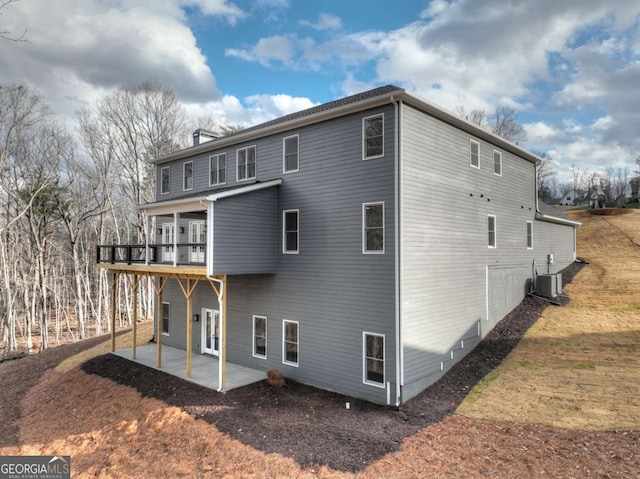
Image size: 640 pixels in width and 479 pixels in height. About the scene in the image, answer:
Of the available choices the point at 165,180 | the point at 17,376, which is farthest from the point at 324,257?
the point at 17,376

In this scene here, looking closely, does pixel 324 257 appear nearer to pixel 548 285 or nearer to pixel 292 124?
pixel 292 124

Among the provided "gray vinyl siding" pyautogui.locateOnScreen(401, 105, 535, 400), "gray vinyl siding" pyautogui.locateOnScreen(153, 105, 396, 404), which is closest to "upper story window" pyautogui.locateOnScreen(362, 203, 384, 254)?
"gray vinyl siding" pyautogui.locateOnScreen(153, 105, 396, 404)

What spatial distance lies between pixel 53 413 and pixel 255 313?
21.3 feet

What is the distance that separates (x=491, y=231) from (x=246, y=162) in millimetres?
9554

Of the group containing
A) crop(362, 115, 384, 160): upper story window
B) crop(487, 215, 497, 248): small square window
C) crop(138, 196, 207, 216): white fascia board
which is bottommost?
crop(487, 215, 497, 248): small square window

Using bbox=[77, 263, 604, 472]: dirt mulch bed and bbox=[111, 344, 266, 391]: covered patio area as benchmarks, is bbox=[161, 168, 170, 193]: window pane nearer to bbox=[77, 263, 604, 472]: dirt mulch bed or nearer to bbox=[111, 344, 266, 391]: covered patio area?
bbox=[111, 344, 266, 391]: covered patio area

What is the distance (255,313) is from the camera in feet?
42.3

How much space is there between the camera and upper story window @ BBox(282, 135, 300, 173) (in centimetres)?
1212

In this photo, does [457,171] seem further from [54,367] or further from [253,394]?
[54,367]

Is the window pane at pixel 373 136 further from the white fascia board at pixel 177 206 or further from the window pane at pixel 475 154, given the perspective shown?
the white fascia board at pixel 177 206

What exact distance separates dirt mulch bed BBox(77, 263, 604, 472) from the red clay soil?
0.02 metres

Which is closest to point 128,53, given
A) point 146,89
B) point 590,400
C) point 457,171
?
point 146,89

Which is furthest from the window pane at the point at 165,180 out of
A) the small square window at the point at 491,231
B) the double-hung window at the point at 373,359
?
the small square window at the point at 491,231

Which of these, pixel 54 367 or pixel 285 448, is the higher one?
pixel 285 448
